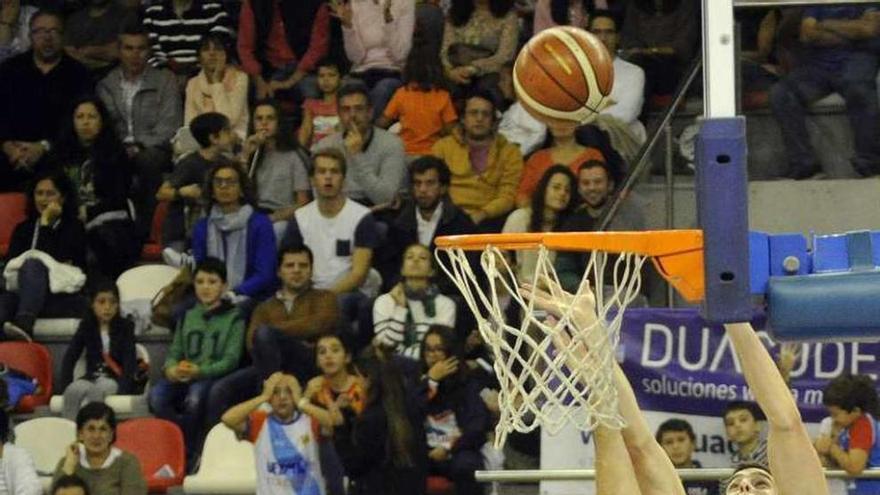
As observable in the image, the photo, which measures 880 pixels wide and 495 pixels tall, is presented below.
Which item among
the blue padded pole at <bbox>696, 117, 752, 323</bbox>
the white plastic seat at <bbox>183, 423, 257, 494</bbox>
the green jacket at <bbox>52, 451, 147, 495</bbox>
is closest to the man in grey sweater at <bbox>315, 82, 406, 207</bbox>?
the white plastic seat at <bbox>183, 423, 257, 494</bbox>

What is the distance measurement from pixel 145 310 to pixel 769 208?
346cm

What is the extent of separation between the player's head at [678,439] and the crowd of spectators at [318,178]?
0.86 meters

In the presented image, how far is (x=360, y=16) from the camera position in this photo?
1173 centimetres

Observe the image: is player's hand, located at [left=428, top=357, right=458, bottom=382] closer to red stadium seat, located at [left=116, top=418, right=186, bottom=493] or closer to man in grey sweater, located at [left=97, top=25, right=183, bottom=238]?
red stadium seat, located at [left=116, top=418, right=186, bottom=493]

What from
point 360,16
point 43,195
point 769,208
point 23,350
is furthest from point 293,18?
point 769,208

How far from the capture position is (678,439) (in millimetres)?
8719

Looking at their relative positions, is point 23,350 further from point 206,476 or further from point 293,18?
point 293,18

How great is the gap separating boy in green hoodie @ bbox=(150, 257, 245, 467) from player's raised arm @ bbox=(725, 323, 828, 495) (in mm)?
5690

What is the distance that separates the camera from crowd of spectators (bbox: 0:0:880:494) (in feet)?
31.5

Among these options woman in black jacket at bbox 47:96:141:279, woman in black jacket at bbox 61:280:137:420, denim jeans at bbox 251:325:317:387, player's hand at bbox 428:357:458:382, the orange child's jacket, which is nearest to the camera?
player's hand at bbox 428:357:458:382

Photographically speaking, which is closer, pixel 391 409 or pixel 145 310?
pixel 391 409

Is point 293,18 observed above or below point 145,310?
above

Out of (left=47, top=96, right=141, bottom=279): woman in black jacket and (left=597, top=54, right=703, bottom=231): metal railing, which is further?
(left=47, top=96, right=141, bottom=279): woman in black jacket

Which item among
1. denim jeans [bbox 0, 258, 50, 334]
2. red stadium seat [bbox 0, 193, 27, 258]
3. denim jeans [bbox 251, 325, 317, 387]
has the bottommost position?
denim jeans [bbox 251, 325, 317, 387]
